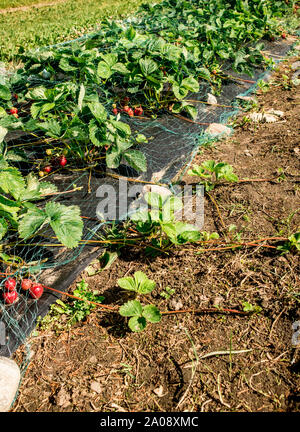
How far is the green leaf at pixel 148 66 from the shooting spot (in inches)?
104

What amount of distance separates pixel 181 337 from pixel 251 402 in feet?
1.24

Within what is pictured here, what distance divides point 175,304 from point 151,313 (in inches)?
6.8

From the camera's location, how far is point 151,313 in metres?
1.43

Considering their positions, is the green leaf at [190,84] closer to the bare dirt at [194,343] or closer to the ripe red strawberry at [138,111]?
the ripe red strawberry at [138,111]

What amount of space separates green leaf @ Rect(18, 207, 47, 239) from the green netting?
0.05 metres

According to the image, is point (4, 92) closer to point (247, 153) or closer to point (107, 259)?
point (107, 259)

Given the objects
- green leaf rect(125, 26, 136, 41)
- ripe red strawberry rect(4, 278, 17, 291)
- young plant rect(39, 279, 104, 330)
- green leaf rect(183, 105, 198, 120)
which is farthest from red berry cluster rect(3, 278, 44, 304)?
green leaf rect(125, 26, 136, 41)

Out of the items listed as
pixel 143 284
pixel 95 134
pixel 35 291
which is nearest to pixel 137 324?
pixel 143 284

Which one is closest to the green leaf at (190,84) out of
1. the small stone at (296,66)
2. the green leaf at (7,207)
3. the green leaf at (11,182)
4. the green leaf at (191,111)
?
the green leaf at (191,111)

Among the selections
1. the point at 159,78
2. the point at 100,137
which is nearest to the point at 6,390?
the point at 100,137

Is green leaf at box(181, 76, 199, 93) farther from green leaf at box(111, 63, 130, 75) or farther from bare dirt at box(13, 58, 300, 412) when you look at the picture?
bare dirt at box(13, 58, 300, 412)

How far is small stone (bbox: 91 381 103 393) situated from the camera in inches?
50.9

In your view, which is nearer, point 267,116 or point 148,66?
point 148,66

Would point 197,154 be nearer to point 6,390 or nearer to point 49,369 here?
point 49,369
